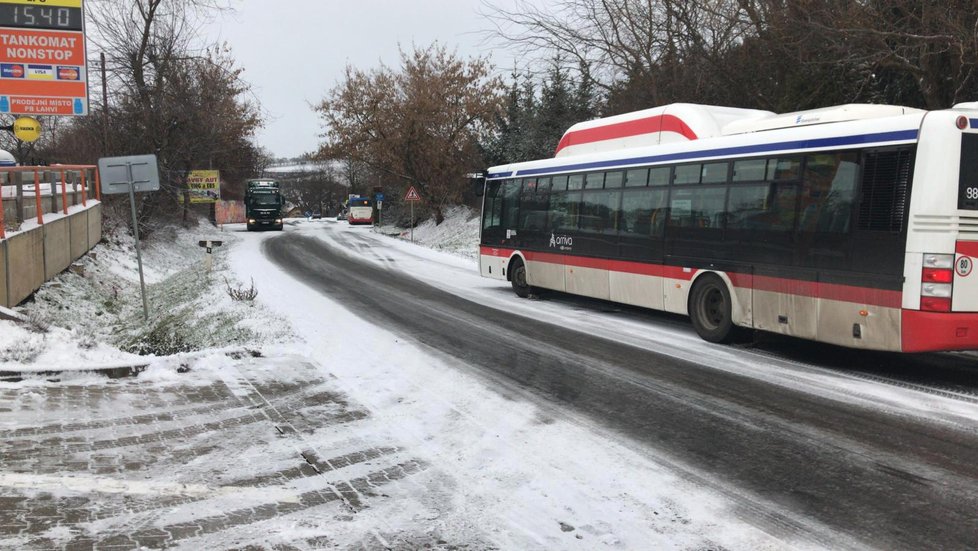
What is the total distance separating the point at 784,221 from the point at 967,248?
2.25 metres

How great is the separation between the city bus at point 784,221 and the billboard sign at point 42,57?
10957 mm

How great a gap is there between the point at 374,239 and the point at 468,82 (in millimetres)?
13785

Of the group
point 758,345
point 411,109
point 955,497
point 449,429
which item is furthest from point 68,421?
point 411,109

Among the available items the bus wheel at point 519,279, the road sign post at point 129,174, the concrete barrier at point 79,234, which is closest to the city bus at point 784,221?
the bus wheel at point 519,279

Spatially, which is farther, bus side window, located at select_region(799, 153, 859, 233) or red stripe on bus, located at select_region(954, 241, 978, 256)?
bus side window, located at select_region(799, 153, 859, 233)

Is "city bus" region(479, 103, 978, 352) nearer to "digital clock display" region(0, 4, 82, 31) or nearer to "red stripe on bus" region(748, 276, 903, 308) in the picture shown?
"red stripe on bus" region(748, 276, 903, 308)

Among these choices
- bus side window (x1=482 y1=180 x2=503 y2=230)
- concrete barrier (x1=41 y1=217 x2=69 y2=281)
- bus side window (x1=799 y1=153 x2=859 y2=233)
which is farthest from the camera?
bus side window (x1=482 y1=180 x2=503 y2=230)

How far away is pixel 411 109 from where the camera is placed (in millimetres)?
45125

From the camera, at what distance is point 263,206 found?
4831cm

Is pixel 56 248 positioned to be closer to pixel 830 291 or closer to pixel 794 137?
pixel 794 137

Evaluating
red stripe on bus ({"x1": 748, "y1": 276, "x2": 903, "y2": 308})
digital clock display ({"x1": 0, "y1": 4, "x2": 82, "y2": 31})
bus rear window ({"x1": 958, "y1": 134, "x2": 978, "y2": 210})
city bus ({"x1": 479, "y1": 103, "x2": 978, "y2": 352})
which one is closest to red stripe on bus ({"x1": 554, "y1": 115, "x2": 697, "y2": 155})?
city bus ({"x1": 479, "y1": 103, "x2": 978, "y2": 352})

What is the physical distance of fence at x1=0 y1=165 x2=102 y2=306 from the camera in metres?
12.3

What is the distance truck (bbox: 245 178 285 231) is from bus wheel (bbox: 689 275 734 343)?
1640 inches

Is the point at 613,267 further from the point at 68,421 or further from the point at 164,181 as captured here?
the point at 164,181
